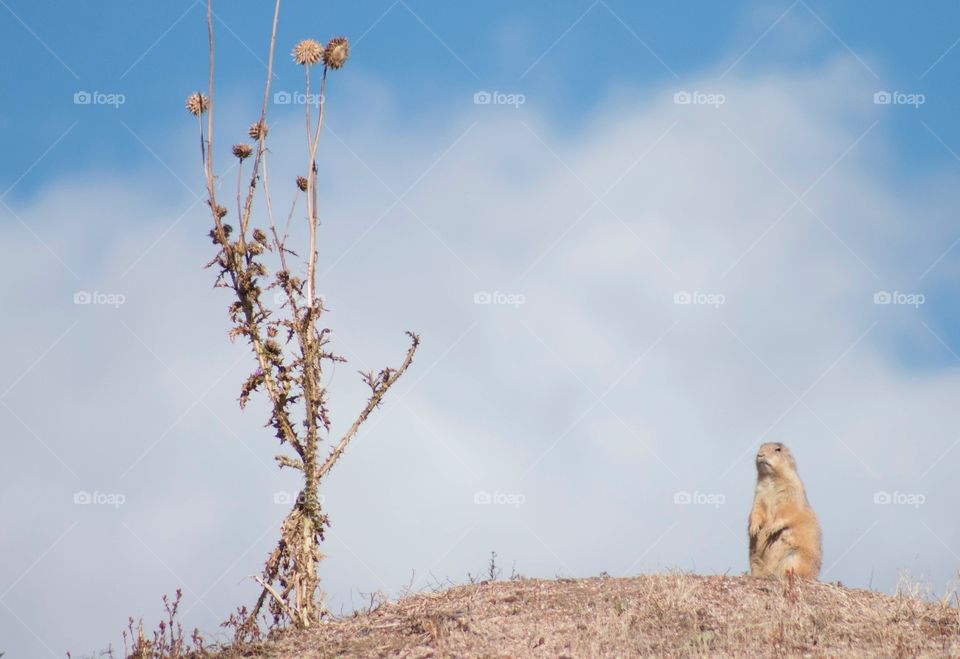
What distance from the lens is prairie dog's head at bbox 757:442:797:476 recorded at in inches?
600

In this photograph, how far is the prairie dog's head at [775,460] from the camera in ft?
50.0

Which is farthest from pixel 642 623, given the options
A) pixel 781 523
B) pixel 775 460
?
pixel 775 460

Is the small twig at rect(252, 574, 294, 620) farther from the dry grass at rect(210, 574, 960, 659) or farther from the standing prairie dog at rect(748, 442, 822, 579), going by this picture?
the standing prairie dog at rect(748, 442, 822, 579)

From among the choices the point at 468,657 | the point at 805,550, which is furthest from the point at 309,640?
the point at 805,550

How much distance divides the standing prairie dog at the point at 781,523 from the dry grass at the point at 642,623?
97 centimetres

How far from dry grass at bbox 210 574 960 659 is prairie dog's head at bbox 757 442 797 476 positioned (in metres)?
2.24

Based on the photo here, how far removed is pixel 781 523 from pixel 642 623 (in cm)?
357

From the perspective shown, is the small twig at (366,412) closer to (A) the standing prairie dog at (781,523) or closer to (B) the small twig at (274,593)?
(B) the small twig at (274,593)

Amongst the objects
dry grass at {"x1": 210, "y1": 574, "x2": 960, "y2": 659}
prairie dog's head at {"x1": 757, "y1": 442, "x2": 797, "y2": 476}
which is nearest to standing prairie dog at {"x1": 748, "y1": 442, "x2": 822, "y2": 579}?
prairie dog's head at {"x1": 757, "y1": 442, "x2": 797, "y2": 476}

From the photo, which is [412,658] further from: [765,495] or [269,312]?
[765,495]

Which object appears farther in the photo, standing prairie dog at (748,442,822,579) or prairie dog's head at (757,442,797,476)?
prairie dog's head at (757,442,797,476)

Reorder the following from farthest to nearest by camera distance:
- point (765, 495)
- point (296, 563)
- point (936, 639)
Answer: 1. point (765, 495)
2. point (296, 563)
3. point (936, 639)

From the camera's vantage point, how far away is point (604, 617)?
11.8 meters

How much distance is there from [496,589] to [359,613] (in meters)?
1.52
